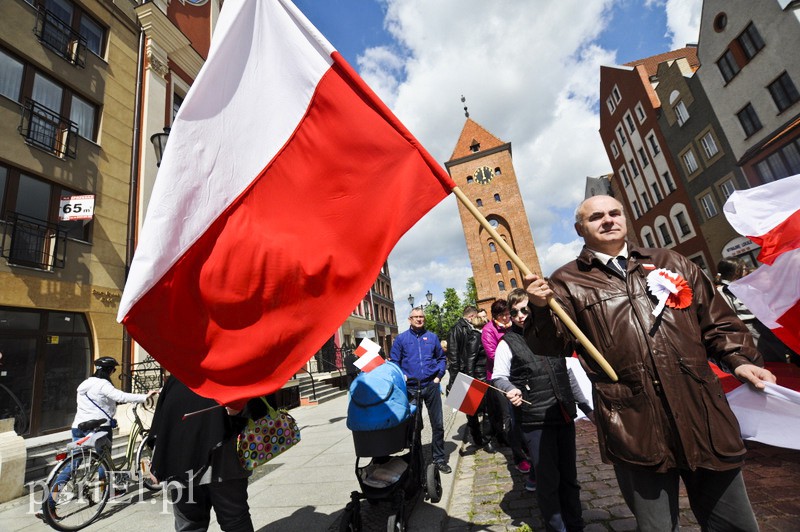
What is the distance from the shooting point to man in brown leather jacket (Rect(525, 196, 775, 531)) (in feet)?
5.55

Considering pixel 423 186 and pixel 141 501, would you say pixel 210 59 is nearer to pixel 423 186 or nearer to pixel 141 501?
pixel 423 186

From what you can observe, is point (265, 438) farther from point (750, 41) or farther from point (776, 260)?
point (750, 41)

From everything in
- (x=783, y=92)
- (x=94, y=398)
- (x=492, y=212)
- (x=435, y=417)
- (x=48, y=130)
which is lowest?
(x=435, y=417)

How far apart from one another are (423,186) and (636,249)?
1.29 m

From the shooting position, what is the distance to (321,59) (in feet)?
8.82

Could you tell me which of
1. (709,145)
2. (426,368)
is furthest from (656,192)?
(426,368)

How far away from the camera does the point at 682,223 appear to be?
82.8ft

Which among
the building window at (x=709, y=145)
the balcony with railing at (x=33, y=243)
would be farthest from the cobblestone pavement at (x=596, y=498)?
the building window at (x=709, y=145)

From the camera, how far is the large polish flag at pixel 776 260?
3158 mm

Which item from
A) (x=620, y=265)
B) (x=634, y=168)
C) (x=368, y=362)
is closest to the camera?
(x=620, y=265)

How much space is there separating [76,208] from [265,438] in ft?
36.6

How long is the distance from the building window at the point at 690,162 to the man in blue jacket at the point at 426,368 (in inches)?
996

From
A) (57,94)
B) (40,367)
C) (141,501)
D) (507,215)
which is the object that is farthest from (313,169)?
(507,215)

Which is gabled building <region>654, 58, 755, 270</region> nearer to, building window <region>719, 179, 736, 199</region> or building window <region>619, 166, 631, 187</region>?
building window <region>719, 179, 736, 199</region>
